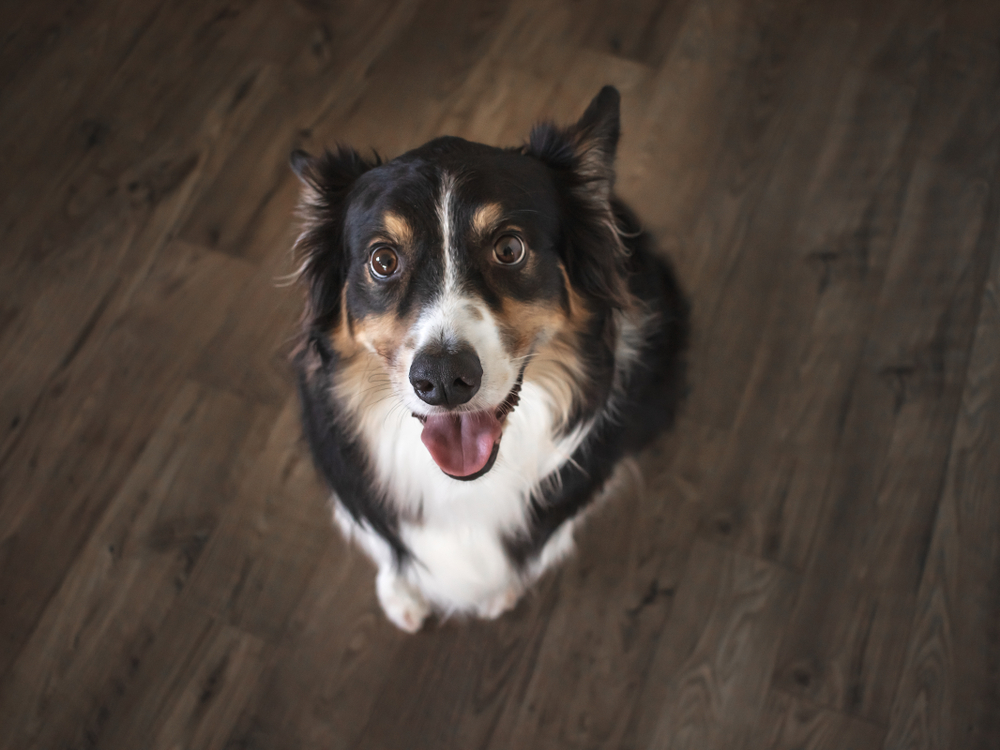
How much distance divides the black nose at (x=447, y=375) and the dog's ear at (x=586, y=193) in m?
0.36

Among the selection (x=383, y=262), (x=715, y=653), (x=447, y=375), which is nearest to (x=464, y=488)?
(x=447, y=375)

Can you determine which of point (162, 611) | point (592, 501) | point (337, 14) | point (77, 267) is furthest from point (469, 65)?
point (162, 611)

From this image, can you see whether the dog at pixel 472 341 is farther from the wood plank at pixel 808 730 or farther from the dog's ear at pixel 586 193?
the wood plank at pixel 808 730

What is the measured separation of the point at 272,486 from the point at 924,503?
1960 mm

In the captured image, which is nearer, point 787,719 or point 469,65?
point 787,719

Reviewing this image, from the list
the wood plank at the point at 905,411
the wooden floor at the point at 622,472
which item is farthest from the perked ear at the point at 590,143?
the wood plank at the point at 905,411

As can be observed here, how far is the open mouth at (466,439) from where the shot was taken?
4.91ft

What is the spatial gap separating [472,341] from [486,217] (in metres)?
0.26

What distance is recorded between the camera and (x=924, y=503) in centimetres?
219

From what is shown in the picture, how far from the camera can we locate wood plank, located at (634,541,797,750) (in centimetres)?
197

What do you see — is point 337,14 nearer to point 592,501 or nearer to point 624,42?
point 624,42

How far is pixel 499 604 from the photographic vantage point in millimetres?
2059

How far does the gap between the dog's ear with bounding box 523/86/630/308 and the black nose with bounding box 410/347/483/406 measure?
36 centimetres

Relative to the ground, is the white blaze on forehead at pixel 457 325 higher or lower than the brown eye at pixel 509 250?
lower
